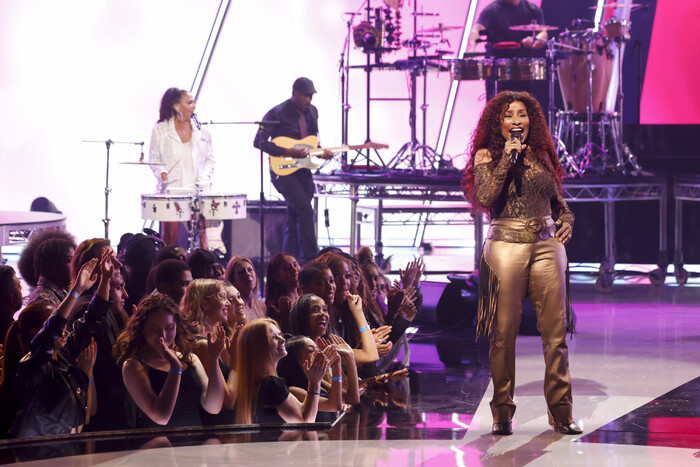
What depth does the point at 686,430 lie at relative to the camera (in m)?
4.23

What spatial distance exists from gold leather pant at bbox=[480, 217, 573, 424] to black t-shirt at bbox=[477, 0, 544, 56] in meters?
6.17

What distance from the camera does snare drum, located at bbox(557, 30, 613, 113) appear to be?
31.0 ft

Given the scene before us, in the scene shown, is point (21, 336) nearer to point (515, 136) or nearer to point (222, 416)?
point (222, 416)

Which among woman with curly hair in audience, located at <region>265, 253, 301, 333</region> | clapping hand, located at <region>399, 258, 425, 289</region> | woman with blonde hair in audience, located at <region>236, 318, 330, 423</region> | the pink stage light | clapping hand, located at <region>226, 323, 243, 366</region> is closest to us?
woman with blonde hair in audience, located at <region>236, 318, 330, 423</region>

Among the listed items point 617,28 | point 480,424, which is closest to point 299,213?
point 617,28

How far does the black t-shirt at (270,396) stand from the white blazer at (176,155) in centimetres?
481

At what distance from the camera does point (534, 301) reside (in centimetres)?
409

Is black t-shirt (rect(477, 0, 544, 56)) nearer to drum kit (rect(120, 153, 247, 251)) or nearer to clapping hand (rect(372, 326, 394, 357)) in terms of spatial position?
drum kit (rect(120, 153, 247, 251))

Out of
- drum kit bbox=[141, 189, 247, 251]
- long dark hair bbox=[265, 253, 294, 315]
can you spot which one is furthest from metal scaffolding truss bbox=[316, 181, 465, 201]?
long dark hair bbox=[265, 253, 294, 315]

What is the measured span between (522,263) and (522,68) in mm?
5781

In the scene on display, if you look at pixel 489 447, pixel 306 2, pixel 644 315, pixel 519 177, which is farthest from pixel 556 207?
pixel 306 2

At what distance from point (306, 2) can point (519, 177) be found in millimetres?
9235

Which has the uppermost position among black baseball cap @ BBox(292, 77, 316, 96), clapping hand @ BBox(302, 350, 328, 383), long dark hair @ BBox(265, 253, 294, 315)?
black baseball cap @ BBox(292, 77, 316, 96)

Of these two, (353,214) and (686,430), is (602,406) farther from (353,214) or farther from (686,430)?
(353,214)
